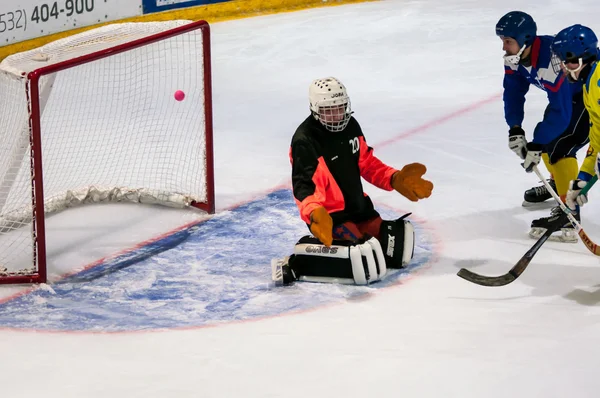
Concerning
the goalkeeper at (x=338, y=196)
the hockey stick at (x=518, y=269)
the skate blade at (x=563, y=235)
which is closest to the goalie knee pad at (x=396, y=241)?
the goalkeeper at (x=338, y=196)

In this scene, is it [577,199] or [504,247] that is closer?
[577,199]

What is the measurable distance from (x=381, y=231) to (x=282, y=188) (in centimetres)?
119

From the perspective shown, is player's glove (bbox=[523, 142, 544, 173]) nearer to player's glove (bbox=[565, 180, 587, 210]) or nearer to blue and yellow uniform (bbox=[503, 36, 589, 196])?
blue and yellow uniform (bbox=[503, 36, 589, 196])

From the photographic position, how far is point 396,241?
4.26 m

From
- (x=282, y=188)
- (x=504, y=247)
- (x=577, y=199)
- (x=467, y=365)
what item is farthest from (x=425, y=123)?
(x=467, y=365)

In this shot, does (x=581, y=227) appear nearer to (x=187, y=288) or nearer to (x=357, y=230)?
(x=357, y=230)

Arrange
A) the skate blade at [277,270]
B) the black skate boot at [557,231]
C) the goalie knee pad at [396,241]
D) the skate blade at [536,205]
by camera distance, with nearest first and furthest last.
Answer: the skate blade at [277,270] < the goalie knee pad at [396,241] < the black skate boot at [557,231] < the skate blade at [536,205]

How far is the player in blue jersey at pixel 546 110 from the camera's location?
445cm

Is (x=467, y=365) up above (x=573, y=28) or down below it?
below

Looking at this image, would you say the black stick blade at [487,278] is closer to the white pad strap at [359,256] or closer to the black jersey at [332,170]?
Result: the white pad strap at [359,256]

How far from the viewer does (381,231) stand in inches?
A: 168

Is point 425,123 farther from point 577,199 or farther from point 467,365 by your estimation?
point 467,365

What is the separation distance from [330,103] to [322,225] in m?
0.47

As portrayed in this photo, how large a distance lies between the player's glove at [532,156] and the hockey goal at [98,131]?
1447 mm
